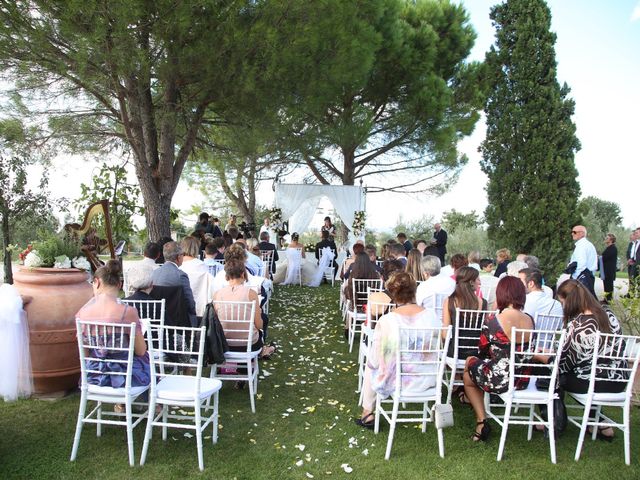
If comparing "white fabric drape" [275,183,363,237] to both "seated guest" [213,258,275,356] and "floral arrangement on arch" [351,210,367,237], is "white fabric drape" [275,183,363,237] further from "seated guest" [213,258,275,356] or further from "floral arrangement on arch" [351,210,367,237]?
"seated guest" [213,258,275,356]

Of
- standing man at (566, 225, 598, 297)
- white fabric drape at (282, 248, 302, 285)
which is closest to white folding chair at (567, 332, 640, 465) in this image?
standing man at (566, 225, 598, 297)

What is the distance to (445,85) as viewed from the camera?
1255 cm

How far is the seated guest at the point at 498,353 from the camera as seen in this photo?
3168 millimetres

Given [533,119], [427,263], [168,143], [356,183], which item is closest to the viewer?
[427,263]

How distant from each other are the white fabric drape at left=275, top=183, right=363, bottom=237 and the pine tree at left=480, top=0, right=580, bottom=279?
378 centimetres

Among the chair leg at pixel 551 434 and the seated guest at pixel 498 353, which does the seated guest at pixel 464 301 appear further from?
the chair leg at pixel 551 434

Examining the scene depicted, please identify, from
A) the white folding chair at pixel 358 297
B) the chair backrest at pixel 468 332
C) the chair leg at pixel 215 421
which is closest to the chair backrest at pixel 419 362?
the chair backrest at pixel 468 332

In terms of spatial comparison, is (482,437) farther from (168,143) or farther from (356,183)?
(356,183)

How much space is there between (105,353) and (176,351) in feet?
1.37

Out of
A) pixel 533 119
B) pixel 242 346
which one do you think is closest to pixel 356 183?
pixel 533 119

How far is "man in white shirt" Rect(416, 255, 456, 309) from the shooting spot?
453cm

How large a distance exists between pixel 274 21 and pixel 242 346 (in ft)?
15.4

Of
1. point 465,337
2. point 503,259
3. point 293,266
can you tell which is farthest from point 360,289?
point 293,266

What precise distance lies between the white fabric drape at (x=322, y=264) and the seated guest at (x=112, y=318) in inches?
289
